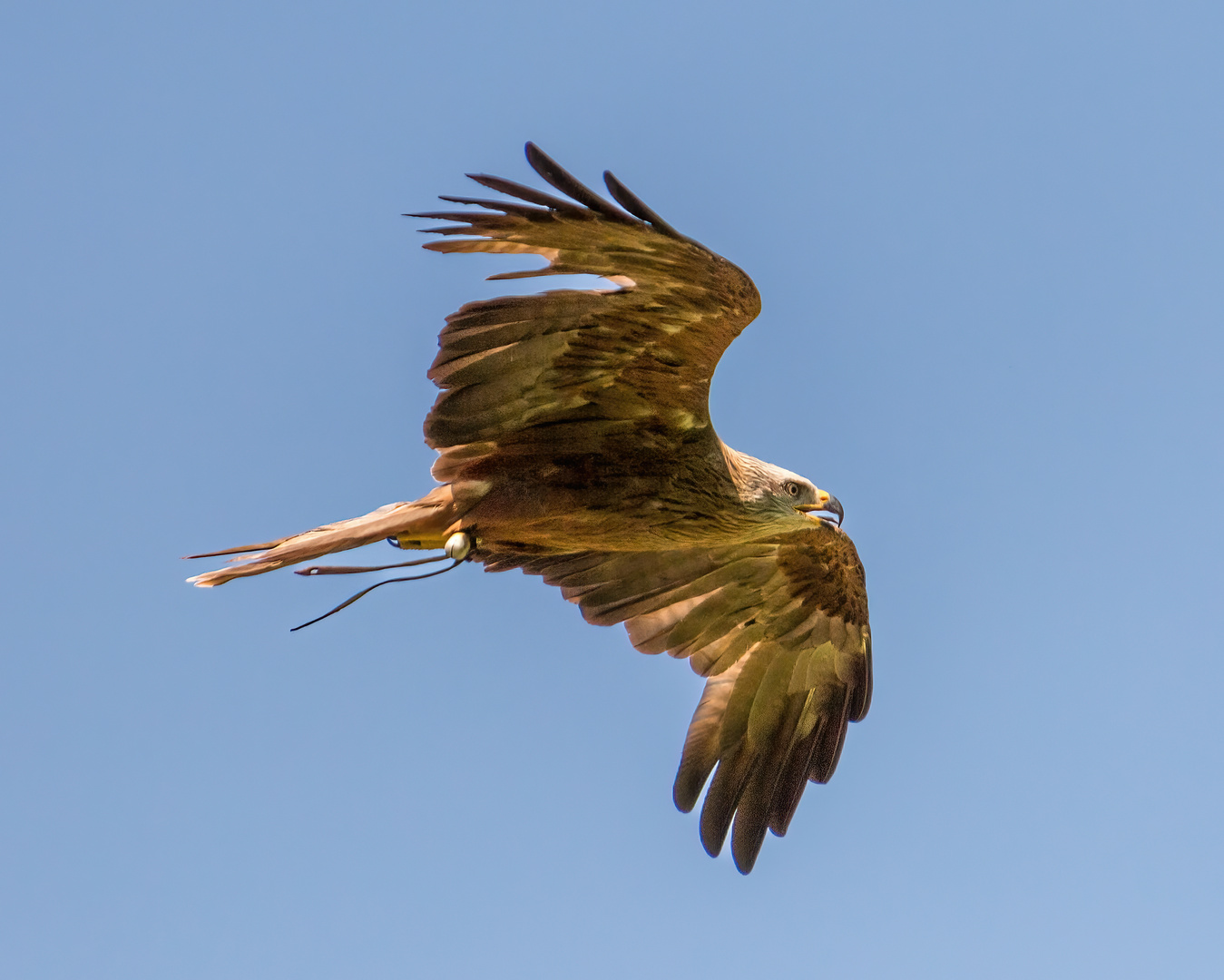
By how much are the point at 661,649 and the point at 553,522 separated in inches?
73.4

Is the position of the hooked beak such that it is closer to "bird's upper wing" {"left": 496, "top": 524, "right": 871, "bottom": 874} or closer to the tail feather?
"bird's upper wing" {"left": 496, "top": 524, "right": 871, "bottom": 874}

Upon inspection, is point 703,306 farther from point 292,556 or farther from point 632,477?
point 292,556

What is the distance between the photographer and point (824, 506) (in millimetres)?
7902

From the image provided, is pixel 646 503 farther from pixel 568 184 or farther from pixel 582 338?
pixel 568 184

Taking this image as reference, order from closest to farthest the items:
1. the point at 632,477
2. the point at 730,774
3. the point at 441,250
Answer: the point at 441,250, the point at 632,477, the point at 730,774

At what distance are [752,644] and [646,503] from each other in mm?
2195

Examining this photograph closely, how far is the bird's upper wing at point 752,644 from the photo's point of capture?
28.3 feet

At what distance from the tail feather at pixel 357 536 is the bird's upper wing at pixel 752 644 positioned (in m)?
1.39

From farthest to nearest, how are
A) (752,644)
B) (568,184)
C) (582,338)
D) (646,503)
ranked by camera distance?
(752,644)
(646,503)
(582,338)
(568,184)

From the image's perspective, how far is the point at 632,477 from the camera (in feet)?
24.1

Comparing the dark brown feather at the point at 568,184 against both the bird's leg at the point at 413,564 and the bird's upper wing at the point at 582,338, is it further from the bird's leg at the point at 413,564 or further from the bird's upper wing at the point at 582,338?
the bird's leg at the point at 413,564

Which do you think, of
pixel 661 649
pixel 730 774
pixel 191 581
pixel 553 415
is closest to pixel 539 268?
pixel 553 415

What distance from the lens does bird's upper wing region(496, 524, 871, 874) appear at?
8633mm

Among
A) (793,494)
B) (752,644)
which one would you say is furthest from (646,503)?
(752,644)
